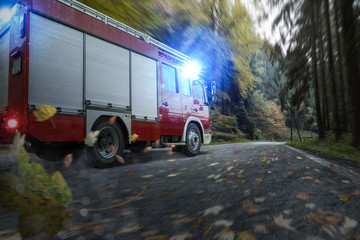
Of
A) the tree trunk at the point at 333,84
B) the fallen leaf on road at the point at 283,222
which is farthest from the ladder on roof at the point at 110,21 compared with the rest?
the tree trunk at the point at 333,84

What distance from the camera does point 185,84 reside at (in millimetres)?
8016

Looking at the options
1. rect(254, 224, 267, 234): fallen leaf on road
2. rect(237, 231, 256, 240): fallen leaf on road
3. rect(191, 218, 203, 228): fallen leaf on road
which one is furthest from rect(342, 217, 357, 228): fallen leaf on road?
rect(191, 218, 203, 228): fallen leaf on road

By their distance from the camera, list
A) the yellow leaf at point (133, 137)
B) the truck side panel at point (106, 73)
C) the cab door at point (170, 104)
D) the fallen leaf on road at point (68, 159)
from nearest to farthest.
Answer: the truck side panel at point (106, 73)
the fallen leaf on road at point (68, 159)
the yellow leaf at point (133, 137)
the cab door at point (170, 104)

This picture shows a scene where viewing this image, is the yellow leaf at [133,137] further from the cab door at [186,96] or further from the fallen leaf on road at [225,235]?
the fallen leaf on road at [225,235]

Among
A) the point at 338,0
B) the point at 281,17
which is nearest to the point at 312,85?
the point at 338,0

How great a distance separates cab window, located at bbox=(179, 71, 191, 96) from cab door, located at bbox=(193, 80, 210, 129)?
41 cm

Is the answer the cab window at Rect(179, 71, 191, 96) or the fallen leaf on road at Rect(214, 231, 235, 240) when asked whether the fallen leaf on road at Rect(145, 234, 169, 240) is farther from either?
the cab window at Rect(179, 71, 191, 96)

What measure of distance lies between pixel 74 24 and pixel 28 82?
1.47m

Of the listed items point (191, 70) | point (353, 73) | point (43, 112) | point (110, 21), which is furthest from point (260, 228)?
point (353, 73)

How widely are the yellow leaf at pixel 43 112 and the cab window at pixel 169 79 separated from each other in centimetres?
337

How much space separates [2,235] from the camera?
1.85 metres

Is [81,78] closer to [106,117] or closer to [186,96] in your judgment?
[106,117]

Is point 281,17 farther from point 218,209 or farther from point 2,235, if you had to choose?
point 2,235

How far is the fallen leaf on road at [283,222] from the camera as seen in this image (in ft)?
6.05
